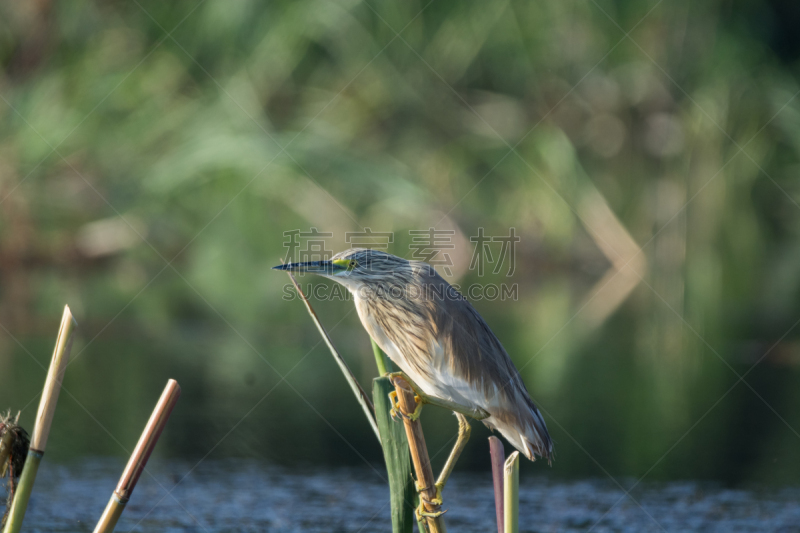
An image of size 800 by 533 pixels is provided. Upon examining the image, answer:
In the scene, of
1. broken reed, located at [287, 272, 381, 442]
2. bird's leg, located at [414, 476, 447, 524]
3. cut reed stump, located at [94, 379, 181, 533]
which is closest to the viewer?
cut reed stump, located at [94, 379, 181, 533]

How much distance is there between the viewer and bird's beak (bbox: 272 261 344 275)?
3.69m

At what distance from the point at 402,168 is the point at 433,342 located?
10086 millimetres

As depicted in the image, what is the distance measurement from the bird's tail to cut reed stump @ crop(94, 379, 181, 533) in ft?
5.39

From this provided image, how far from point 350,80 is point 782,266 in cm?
827

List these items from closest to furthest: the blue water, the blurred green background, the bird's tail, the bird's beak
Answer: the bird's beak, the bird's tail, the blue water, the blurred green background

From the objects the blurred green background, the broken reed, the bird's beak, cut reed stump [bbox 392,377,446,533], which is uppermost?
the blurred green background

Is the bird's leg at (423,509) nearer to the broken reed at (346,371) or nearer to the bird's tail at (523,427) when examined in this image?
the broken reed at (346,371)

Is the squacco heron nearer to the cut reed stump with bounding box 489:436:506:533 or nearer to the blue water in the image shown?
the cut reed stump with bounding box 489:436:506:533

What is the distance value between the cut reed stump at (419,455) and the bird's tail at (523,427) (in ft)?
2.29

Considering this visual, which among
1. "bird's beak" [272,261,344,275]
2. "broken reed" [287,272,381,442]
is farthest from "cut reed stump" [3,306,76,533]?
"bird's beak" [272,261,344,275]

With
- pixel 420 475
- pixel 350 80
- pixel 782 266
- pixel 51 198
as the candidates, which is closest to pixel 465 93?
pixel 350 80

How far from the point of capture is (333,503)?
214 inches

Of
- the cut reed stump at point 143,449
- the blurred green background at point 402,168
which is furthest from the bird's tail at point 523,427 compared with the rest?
the blurred green background at point 402,168

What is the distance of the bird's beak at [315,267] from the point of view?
369 cm
